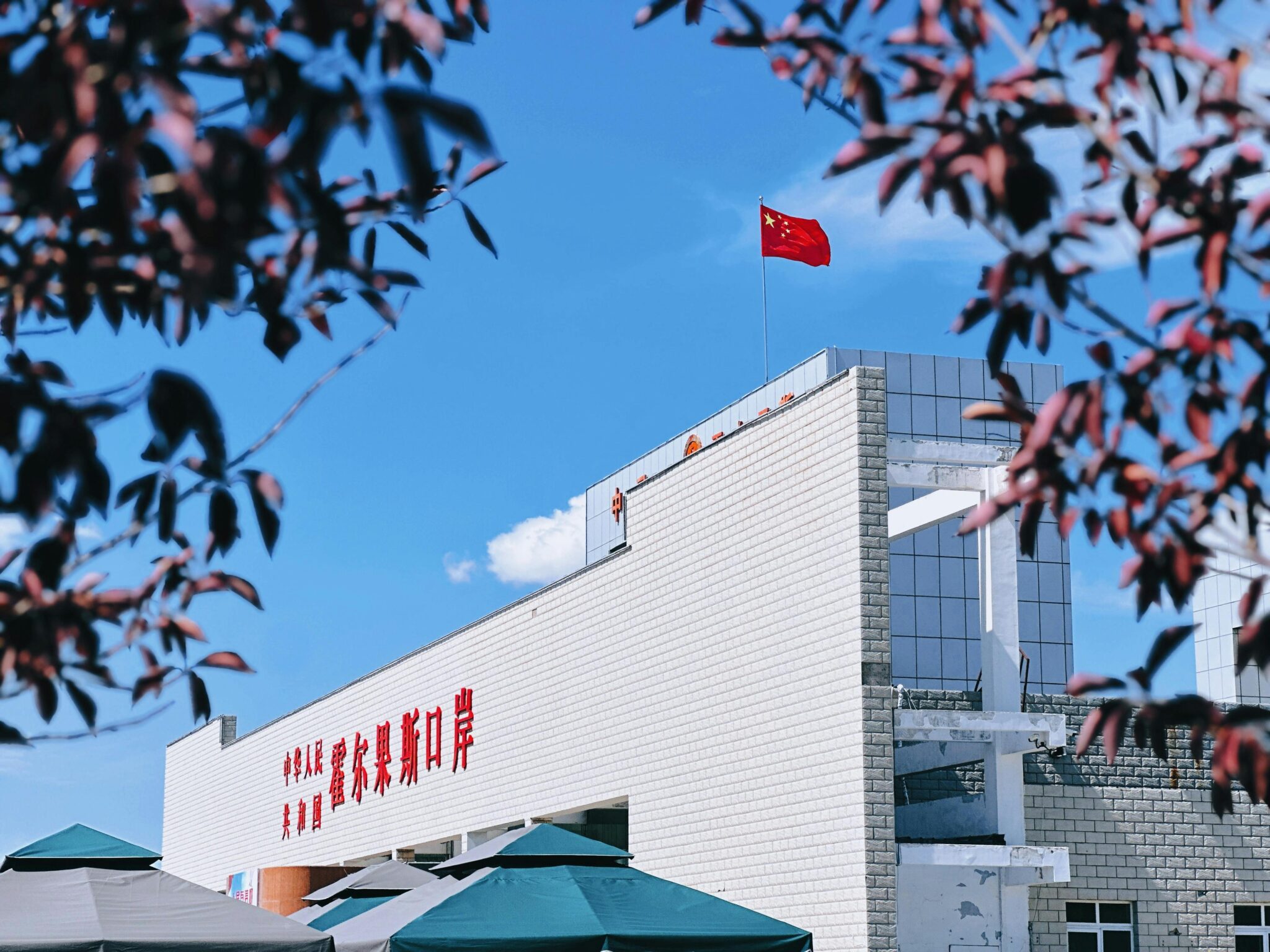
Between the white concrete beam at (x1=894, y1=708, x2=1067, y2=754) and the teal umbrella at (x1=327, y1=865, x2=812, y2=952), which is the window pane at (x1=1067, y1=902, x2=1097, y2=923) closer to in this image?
the white concrete beam at (x1=894, y1=708, x2=1067, y2=754)

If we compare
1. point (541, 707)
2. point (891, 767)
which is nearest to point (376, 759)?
point (541, 707)

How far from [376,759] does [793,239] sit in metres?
11.5

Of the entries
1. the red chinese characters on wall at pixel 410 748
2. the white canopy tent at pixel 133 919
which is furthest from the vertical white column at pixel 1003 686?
the red chinese characters on wall at pixel 410 748

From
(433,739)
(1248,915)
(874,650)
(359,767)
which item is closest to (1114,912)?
(1248,915)

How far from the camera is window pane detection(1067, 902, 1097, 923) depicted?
17.3m

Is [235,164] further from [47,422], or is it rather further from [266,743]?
[266,743]

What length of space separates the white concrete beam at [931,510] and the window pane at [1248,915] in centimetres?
531

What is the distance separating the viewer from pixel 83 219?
3.36 m

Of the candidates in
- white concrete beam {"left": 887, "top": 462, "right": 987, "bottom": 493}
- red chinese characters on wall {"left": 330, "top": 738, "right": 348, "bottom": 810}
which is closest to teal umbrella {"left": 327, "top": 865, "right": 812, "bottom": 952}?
white concrete beam {"left": 887, "top": 462, "right": 987, "bottom": 493}

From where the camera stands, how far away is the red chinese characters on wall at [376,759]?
25406 millimetres

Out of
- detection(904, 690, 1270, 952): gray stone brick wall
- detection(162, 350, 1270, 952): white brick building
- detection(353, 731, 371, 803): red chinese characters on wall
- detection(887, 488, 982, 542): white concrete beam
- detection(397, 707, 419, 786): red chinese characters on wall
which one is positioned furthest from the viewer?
detection(353, 731, 371, 803): red chinese characters on wall

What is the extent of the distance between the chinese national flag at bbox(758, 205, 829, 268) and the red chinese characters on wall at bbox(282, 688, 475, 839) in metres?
8.48

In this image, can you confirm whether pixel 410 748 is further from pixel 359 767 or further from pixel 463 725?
pixel 359 767

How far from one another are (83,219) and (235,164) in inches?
35.3
